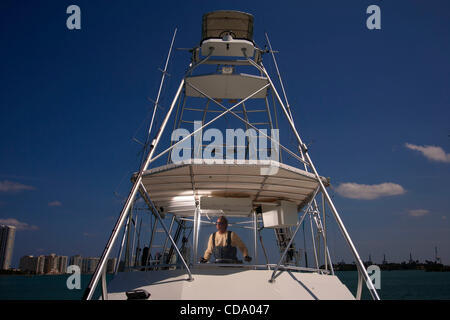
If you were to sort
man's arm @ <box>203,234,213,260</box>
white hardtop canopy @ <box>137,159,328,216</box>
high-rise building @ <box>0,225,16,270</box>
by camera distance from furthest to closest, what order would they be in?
high-rise building @ <box>0,225,16,270</box>
man's arm @ <box>203,234,213,260</box>
white hardtop canopy @ <box>137,159,328,216</box>

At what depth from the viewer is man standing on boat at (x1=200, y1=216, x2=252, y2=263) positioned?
9938 millimetres

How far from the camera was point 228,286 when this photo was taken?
815 centimetres

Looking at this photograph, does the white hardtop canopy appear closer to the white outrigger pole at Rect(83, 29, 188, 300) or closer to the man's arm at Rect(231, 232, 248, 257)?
the white outrigger pole at Rect(83, 29, 188, 300)

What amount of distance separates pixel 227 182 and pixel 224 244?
2.04 meters

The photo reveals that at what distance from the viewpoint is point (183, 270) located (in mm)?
8750

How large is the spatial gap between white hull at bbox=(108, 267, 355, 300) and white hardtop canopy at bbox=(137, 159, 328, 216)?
268 cm

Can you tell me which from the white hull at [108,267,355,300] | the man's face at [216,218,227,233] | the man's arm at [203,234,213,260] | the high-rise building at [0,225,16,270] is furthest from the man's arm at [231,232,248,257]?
the high-rise building at [0,225,16,270]

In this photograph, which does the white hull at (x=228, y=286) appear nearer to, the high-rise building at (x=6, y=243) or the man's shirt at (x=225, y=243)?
the man's shirt at (x=225, y=243)

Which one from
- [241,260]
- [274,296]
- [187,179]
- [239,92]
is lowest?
[274,296]

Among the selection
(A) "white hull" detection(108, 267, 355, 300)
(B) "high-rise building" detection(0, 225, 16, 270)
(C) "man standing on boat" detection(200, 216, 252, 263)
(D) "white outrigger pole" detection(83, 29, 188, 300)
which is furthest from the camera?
(B) "high-rise building" detection(0, 225, 16, 270)

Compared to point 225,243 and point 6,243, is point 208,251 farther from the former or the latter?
point 6,243

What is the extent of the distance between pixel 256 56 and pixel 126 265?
9.98 metres
